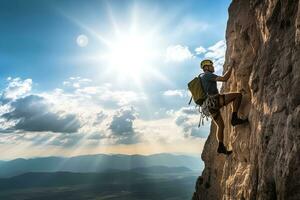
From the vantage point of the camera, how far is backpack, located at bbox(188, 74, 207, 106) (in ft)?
55.2

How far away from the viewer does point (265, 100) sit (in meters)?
14.1

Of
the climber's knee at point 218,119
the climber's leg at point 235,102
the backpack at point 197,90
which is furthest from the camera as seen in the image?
the climber's knee at point 218,119

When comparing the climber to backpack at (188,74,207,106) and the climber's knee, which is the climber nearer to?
the climber's knee

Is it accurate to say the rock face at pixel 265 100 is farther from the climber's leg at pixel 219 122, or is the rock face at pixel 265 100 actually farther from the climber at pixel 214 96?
the climber's leg at pixel 219 122

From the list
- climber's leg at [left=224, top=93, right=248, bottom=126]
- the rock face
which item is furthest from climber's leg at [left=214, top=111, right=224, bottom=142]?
the rock face

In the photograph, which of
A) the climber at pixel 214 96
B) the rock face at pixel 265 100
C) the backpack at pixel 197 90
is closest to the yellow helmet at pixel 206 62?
the climber at pixel 214 96

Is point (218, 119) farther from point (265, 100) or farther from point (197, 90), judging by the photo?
point (265, 100)

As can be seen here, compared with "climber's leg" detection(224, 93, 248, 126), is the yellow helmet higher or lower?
higher

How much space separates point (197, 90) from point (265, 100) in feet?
11.8

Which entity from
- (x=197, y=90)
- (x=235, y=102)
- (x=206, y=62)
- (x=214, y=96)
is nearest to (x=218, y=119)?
(x=235, y=102)

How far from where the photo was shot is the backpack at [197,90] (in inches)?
662

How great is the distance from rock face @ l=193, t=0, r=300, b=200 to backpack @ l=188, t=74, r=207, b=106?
1.96 meters

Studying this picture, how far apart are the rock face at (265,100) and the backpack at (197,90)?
1963mm

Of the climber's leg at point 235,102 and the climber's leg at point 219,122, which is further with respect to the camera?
the climber's leg at point 219,122
